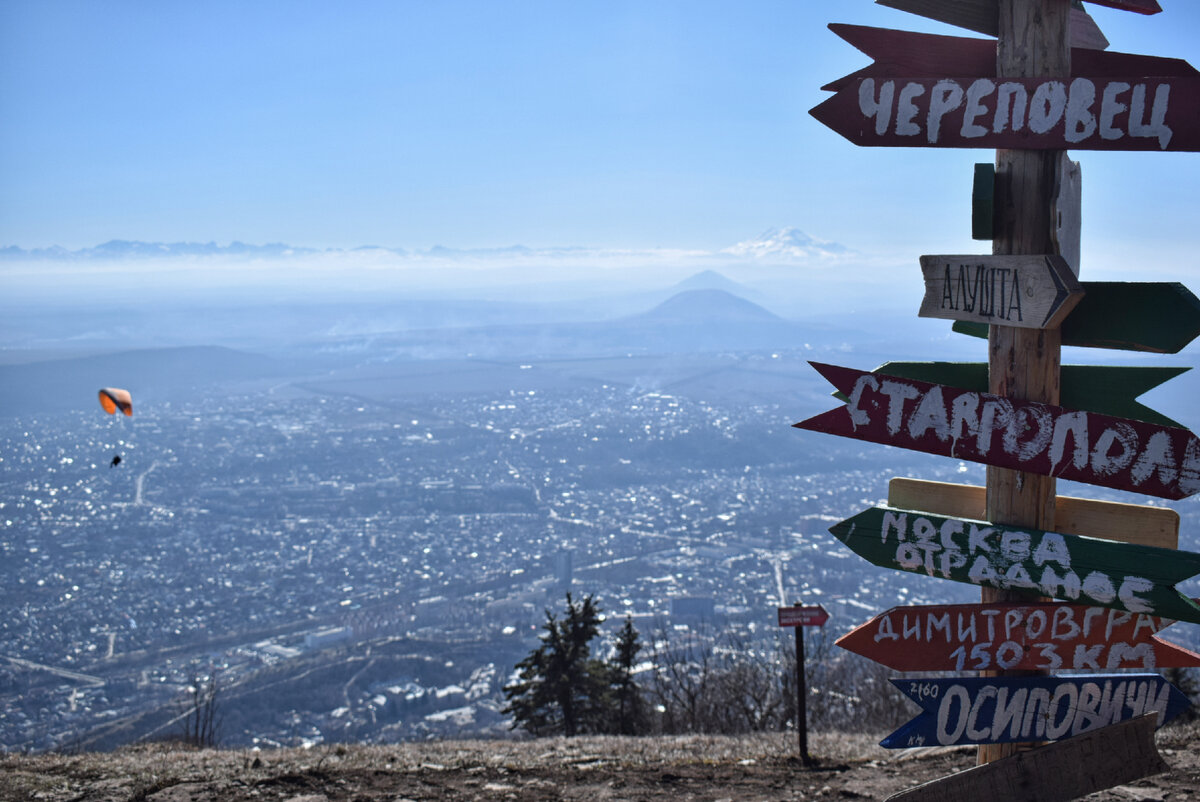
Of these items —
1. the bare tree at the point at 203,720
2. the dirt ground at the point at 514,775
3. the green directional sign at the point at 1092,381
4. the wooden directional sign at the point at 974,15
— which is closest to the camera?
the green directional sign at the point at 1092,381

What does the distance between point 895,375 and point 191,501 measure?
14563 centimetres

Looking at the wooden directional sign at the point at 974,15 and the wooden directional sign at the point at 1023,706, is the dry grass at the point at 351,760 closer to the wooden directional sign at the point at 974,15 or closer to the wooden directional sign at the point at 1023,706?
the wooden directional sign at the point at 1023,706

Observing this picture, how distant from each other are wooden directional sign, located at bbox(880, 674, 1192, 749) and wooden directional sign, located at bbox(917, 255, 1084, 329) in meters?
1.29

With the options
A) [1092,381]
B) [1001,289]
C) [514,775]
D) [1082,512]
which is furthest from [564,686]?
[1001,289]

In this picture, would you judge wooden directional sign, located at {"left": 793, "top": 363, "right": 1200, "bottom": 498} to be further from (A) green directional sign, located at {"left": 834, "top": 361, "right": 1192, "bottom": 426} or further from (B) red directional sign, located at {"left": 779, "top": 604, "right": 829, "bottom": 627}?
(B) red directional sign, located at {"left": 779, "top": 604, "right": 829, "bottom": 627}

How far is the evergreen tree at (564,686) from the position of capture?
632 inches

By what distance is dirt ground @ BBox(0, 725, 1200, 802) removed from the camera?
19.5 feet

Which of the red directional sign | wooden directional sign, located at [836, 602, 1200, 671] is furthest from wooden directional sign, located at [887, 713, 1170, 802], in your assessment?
the red directional sign

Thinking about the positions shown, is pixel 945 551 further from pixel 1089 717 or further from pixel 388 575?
pixel 388 575

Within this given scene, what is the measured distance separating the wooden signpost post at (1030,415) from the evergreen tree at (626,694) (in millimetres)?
13978

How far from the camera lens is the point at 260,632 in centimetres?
8175

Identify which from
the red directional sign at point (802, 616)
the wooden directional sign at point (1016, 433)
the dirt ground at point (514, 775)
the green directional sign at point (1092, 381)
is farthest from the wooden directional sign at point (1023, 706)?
the red directional sign at point (802, 616)

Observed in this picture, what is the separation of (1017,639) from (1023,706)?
243 millimetres

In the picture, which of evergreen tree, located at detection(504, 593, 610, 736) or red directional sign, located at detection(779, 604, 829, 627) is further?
evergreen tree, located at detection(504, 593, 610, 736)
